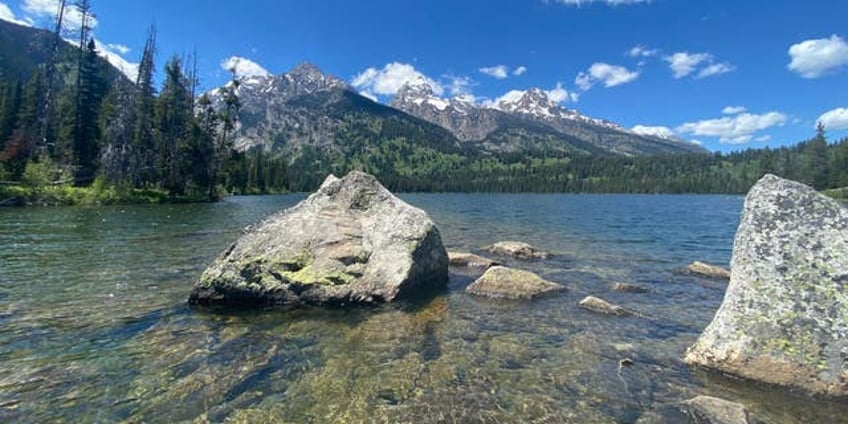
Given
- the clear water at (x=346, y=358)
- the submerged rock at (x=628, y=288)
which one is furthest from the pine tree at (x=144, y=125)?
the submerged rock at (x=628, y=288)

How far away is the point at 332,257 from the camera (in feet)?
49.1

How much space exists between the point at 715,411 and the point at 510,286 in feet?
29.5

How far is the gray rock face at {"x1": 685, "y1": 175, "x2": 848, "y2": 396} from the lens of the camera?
8.52 metres

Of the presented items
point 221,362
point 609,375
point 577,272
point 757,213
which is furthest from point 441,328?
point 577,272

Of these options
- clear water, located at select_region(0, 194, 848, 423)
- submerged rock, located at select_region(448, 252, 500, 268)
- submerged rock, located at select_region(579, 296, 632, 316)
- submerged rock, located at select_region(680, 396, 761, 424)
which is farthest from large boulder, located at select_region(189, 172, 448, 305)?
submerged rock, located at select_region(680, 396, 761, 424)

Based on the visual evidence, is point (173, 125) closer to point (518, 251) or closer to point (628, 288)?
point (518, 251)

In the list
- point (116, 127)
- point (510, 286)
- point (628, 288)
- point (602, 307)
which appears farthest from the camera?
point (116, 127)

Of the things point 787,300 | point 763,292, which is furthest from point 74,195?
point 787,300

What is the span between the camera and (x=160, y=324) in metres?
11.7

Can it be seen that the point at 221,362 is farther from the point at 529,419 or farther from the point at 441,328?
the point at 529,419

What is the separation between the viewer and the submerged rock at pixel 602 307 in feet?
45.5

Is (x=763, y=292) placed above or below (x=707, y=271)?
above

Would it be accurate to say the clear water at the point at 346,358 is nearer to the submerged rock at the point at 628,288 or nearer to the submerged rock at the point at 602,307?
the submerged rock at the point at 602,307

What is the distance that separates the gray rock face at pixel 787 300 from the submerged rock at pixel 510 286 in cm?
634
